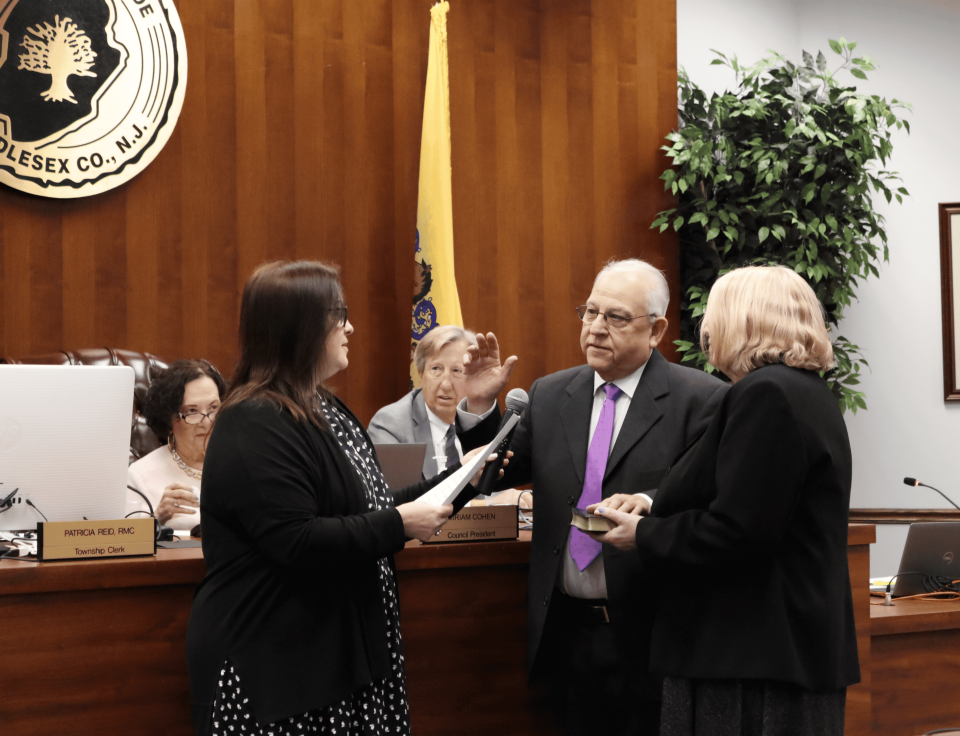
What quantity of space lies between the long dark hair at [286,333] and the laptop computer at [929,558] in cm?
207

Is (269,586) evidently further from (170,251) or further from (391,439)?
(170,251)

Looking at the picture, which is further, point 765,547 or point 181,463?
point 181,463

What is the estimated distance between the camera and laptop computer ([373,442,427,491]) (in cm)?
251

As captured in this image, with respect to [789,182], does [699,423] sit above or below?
below

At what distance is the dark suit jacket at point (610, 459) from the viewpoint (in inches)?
79.6

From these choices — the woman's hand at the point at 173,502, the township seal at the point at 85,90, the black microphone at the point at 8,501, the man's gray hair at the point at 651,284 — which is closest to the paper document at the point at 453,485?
the man's gray hair at the point at 651,284

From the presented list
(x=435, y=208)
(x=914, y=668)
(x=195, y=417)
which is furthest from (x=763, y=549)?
(x=435, y=208)

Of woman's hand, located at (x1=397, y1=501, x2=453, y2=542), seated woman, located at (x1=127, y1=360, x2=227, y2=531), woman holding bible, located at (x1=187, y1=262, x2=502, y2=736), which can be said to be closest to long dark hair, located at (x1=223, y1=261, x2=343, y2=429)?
woman holding bible, located at (x1=187, y1=262, x2=502, y2=736)

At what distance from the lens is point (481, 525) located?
7.28 ft

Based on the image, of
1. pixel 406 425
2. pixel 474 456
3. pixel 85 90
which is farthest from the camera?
pixel 85 90

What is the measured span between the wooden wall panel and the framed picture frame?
1.59 meters

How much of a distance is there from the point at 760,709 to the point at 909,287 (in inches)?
167

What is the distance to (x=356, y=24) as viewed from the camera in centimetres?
445

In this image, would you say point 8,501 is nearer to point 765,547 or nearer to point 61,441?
point 61,441
